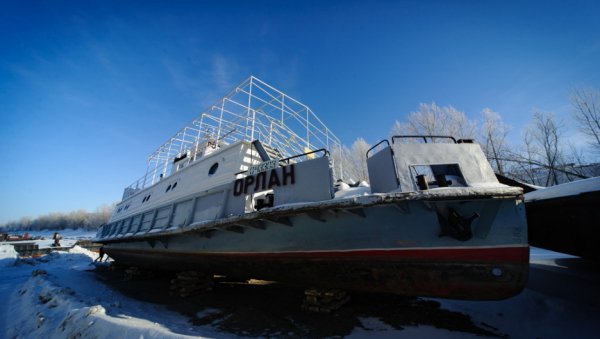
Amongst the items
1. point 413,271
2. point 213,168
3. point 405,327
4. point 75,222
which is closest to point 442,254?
point 413,271

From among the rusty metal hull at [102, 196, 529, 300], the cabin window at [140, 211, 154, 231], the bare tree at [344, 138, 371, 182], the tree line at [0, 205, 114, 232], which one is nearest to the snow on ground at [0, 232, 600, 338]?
the rusty metal hull at [102, 196, 529, 300]

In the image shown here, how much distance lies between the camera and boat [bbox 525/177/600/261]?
16.9ft

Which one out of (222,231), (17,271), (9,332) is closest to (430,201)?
(222,231)

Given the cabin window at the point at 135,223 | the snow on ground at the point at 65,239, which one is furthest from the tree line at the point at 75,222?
the cabin window at the point at 135,223

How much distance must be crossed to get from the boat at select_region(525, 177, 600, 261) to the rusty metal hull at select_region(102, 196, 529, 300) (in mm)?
3202

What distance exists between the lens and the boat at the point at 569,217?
16.9 feet

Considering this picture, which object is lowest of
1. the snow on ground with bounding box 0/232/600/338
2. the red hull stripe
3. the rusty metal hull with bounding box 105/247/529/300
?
the snow on ground with bounding box 0/232/600/338

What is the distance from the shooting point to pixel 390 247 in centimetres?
405

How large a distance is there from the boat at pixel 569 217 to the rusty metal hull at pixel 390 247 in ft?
A: 10.5

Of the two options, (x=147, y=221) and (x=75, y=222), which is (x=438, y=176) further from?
(x=75, y=222)

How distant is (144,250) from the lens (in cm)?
923

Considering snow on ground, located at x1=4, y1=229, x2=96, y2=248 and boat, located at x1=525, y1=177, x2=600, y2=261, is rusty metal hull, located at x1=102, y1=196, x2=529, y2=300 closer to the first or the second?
boat, located at x1=525, y1=177, x2=600, y2=261

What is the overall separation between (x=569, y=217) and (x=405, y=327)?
193 inches

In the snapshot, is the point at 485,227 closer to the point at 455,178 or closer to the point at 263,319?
the point at 455,178
